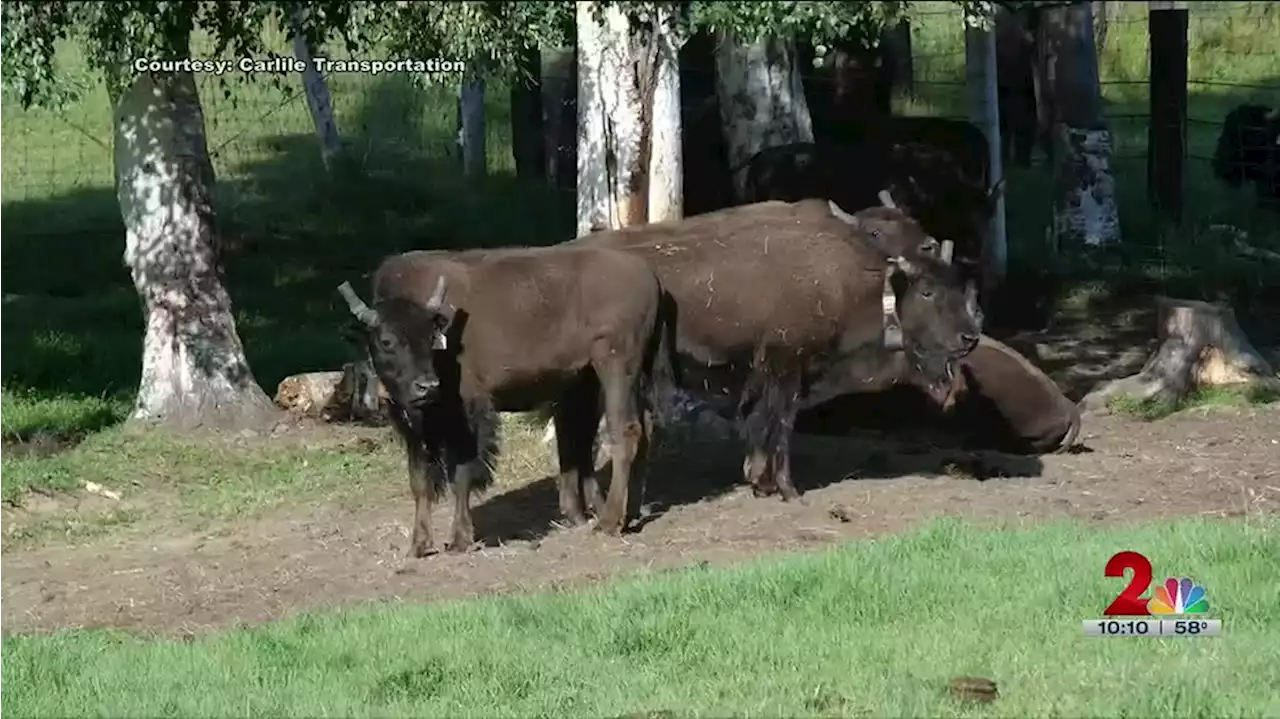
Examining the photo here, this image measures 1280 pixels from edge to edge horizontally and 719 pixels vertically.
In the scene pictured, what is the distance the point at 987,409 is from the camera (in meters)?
13.6

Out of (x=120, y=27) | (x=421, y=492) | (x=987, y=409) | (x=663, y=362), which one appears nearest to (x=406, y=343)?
(x=421, y=492)

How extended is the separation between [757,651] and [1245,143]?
1829 cm

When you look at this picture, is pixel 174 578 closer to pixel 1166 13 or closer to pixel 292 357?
pixel 292 357

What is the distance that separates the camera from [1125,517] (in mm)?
Result: 11406

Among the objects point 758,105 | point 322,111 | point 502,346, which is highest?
point 758,105

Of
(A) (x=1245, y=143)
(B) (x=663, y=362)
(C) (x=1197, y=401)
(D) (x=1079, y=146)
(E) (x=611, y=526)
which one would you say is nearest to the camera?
(E) (x=611, y=526)

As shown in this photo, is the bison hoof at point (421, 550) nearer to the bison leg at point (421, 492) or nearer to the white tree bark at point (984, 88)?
the bison leg at point (421, 492)

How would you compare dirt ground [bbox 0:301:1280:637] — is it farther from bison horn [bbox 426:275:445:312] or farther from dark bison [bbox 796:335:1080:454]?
bison horn [bbox 426:275:445:312]

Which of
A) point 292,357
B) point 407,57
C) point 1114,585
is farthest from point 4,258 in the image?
point 1114,585

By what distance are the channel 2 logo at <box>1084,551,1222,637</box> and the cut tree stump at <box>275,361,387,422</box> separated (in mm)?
7176

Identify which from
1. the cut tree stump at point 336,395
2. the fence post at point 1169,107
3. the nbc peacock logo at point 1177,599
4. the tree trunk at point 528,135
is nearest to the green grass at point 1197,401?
the cut tree stump at point 336,395

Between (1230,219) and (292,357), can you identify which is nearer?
(292,357)

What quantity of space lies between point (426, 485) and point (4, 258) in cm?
1043

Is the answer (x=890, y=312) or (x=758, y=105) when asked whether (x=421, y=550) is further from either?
(x=758, y=105)
